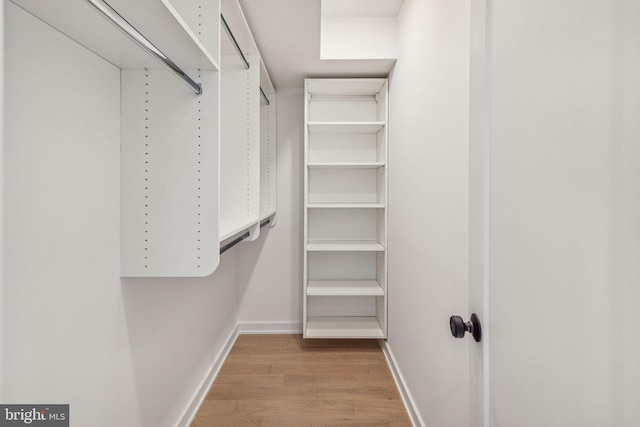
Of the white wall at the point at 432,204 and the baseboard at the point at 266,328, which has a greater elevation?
the white wall at the point at 432,204

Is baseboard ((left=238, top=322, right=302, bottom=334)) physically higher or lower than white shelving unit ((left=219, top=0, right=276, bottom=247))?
lower

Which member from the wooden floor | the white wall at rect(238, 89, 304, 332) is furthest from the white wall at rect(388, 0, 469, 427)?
the white wall at rect(238, 89, 304, 332)

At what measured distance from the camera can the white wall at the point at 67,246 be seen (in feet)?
2.64

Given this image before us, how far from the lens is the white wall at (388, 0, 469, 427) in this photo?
1.21 m

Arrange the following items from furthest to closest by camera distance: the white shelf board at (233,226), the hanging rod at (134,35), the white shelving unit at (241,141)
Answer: the white shelving unit at (241,141), the white shelf board at (233,226), the hanging rod at (134,35)

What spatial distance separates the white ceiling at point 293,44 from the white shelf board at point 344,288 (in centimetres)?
160

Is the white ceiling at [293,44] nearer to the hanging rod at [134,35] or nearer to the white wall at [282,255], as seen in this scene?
the white wall at [282,255]

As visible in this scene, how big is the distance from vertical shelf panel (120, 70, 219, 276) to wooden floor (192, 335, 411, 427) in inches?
45.7

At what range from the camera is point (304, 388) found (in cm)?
214

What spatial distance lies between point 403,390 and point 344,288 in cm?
82

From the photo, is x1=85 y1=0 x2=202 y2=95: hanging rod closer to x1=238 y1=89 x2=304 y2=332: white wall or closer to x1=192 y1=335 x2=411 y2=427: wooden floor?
x1=192 y1=335 x2=411 y2=427: wooden floor

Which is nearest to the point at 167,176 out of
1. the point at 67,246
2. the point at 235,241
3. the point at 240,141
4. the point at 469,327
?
the point at 67,246

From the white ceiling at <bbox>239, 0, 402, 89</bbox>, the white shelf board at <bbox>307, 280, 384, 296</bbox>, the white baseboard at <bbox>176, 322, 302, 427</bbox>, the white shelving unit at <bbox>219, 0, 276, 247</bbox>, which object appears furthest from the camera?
the white shelf board at <bbox>307, 280, 384, 296</bbox>

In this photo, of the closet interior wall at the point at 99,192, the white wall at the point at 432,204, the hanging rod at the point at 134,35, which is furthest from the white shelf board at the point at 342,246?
the hanging rod at the point at 134,35
